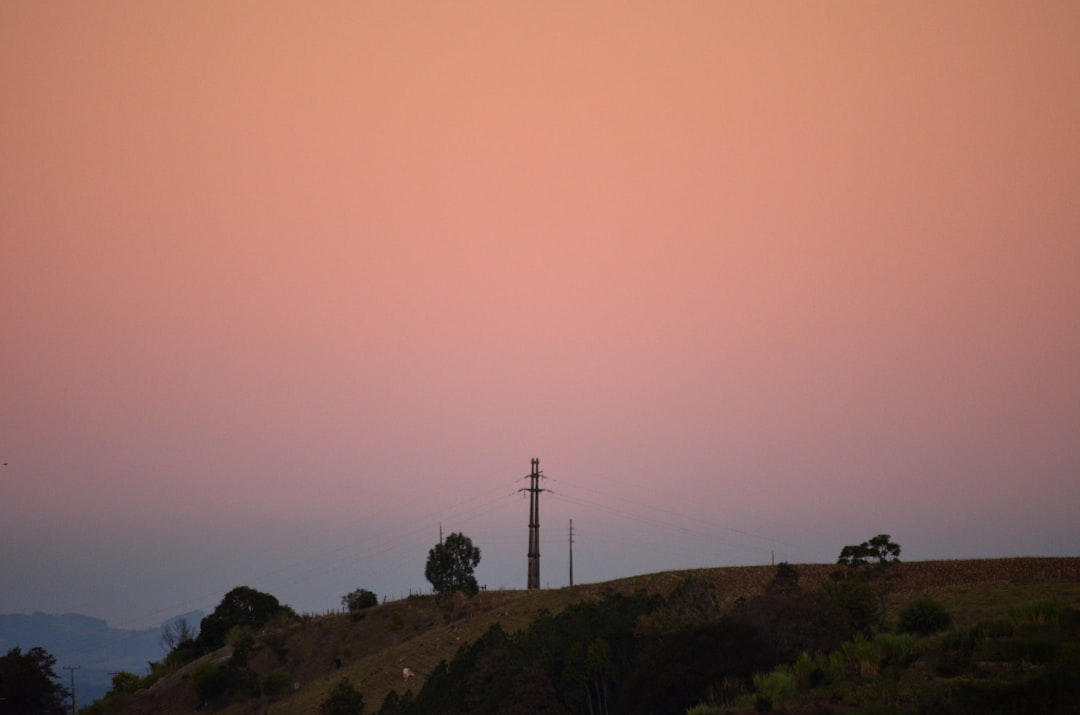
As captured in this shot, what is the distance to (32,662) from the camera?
4813 inches

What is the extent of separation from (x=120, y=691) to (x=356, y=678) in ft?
158

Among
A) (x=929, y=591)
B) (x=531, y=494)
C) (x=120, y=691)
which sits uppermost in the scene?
(x=531, y=494)

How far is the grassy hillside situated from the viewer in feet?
197

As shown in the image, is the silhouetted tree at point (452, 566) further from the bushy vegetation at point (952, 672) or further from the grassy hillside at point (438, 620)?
the bushy vegetation at point (952, 672)

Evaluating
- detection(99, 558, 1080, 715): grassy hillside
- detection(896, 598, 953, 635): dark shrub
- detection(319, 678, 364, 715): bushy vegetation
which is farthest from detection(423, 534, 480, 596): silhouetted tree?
detection(896, 598, 953, 635): dark shrub

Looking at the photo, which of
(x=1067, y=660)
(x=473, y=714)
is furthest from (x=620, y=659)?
(x=1067, y=660)

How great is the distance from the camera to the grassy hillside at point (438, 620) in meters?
59.9

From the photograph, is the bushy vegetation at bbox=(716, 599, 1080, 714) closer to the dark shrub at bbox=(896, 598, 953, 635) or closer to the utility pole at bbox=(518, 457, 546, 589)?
the dark shrub at bbox=(896, 598, 953, 635)

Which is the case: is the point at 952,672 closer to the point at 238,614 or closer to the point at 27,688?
the point at 238,614

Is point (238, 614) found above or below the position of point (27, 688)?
above

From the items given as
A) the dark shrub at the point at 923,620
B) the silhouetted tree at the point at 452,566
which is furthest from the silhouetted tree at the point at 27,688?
the dark shrub at the point at 923,620

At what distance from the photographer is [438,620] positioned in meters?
104

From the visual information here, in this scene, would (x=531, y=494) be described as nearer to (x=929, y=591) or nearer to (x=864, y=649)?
(x=929, y=591)

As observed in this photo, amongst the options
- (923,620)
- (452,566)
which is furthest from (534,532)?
(923,620)
